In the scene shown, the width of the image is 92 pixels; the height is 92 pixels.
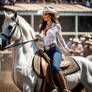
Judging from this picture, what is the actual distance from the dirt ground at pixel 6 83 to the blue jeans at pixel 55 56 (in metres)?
3.56

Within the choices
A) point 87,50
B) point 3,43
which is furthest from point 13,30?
point 87,50

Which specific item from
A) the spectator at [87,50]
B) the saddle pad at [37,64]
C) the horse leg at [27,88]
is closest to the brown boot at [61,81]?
the saddle pad at [37,64]

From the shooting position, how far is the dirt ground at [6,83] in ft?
40.3

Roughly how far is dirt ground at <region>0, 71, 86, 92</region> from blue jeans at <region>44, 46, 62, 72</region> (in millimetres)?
3560

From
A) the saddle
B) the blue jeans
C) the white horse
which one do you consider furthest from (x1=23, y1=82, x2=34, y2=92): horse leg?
the blue jeans

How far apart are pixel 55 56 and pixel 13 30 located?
949 millimetres

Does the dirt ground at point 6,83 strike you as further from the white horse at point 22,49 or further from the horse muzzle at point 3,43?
the horse muzzle at point 3,43

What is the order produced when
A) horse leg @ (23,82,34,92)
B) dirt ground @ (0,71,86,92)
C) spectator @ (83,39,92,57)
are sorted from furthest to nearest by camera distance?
spectator @ (83,39,92,57) < dirt ground @ (0,71,86,92) < horse leg @ (23,82,34,92)

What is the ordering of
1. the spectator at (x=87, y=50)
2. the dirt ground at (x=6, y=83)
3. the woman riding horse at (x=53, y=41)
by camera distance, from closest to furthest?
the woman riding horse at (x=53, y=41) → the dirt ground at (x=6, y=83) → the spectator at (x=87, y=50)

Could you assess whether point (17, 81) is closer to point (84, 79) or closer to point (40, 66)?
point (40, 66)

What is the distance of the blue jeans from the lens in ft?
28.3

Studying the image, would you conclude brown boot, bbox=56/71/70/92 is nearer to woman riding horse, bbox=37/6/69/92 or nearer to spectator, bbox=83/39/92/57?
woman riding horse, bbox=37/6/69/92

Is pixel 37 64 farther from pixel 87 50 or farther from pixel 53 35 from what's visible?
pixel 87 50

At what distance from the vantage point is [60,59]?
28.6 ft
